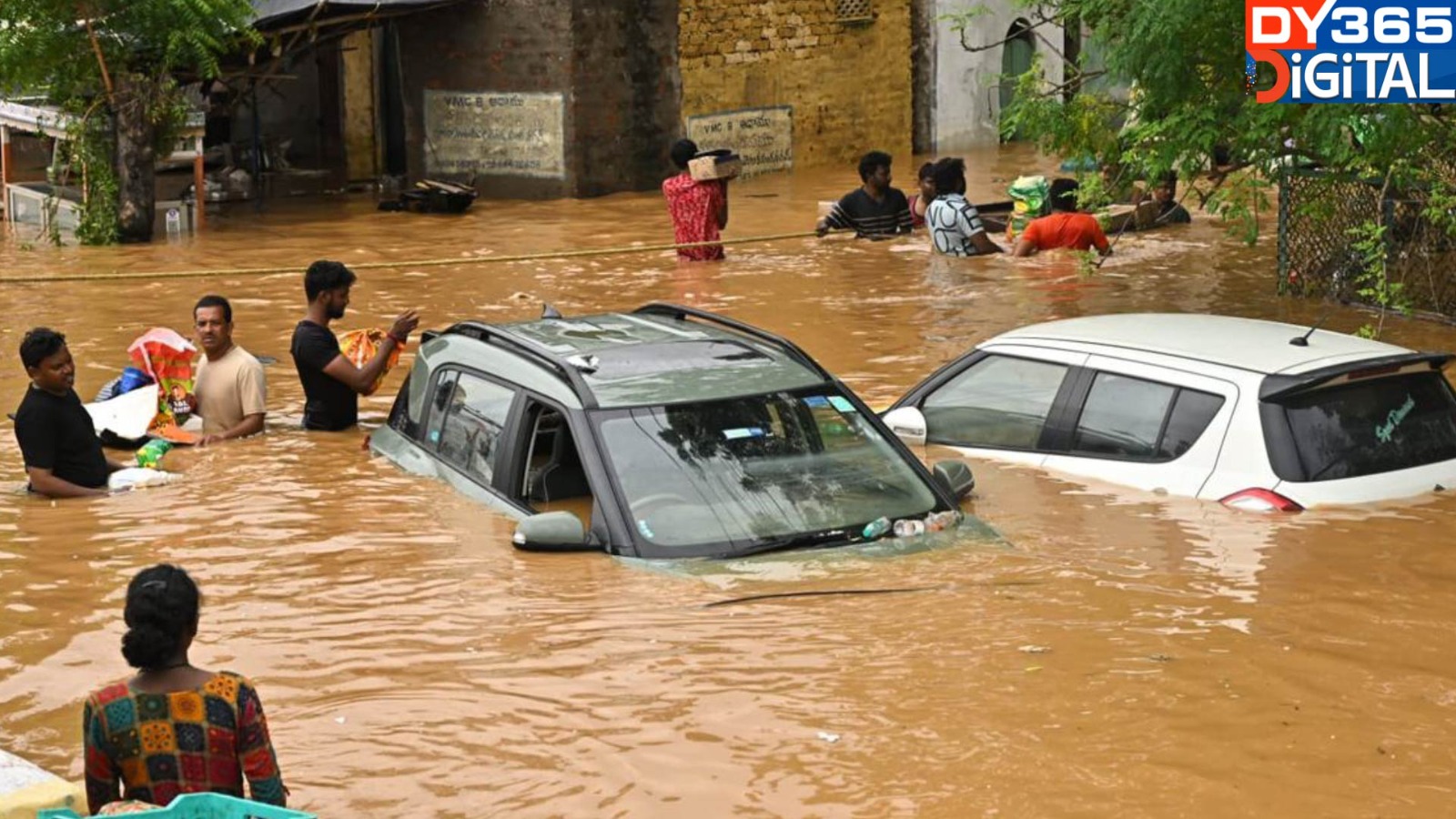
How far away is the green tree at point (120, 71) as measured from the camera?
22561 mm

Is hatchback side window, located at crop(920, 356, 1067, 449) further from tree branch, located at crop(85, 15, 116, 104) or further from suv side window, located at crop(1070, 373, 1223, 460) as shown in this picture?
tree branch, located at crop(85, 15, 116, 104)

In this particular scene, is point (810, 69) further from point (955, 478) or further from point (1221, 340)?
point (955, 478)

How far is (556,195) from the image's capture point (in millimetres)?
28516

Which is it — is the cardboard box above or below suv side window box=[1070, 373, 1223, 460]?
above

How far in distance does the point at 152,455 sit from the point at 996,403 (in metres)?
4.71

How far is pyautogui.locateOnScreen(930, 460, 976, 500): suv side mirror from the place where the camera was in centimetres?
939

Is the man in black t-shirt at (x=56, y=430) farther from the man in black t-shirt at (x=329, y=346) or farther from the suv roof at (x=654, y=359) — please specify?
the suv roof at (x=654, y=359)

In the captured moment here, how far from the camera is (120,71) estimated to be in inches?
916

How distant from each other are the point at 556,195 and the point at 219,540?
18.6 m

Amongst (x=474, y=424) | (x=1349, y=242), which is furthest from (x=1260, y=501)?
(x=1349, y=242)

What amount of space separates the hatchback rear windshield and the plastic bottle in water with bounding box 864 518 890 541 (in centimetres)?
189

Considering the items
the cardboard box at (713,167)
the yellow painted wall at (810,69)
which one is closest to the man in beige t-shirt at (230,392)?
the cardboard box at (713,167)

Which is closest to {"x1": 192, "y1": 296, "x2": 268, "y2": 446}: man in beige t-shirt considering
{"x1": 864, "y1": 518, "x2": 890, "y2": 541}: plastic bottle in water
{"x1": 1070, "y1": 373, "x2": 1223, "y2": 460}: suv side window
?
{"x1": 864, "y1": 518, "x2": 890, "y2": 541}: plastic bottle in water

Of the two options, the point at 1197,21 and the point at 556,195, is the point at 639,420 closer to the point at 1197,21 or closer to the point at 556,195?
the point at 1197,21
